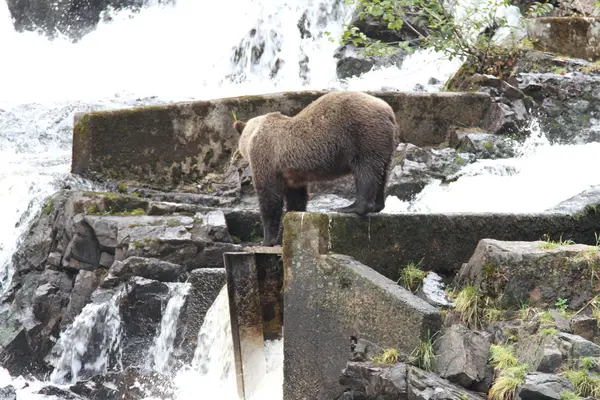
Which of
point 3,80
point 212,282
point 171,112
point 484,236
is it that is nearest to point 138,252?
point 212,282

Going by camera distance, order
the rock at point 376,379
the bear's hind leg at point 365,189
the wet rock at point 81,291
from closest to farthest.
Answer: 1. the rock at point 376,379
2. the bear's hind leg at point 365,189
3. the wet rock at point 81,291

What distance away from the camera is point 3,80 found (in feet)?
72.2

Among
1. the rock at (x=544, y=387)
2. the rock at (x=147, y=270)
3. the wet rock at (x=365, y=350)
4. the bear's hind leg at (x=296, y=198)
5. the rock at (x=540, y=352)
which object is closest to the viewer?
the rock at (x=544, y=387)

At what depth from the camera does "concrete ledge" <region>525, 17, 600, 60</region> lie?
15523 mm

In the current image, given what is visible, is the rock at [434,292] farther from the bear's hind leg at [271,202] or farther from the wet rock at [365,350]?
the bear's hind leg at [271,202]

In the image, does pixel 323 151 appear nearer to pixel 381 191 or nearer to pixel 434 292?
pixel 381 191

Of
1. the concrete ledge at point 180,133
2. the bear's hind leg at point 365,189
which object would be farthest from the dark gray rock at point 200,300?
the concrete ledge at point 180,133

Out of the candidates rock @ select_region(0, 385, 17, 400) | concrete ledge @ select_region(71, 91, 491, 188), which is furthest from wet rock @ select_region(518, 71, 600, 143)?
rock @ select_region(0, 385, 17, 400)

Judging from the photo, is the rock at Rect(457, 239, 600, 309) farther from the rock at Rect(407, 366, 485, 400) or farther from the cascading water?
the cascading water

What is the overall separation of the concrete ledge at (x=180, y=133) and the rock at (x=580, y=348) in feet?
24.8

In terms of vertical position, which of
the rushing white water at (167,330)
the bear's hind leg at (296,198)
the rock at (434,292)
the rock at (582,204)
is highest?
the rock at (582,204)

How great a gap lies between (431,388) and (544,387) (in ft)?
2.56

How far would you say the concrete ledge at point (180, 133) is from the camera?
1217cm

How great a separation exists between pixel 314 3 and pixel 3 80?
845cm
